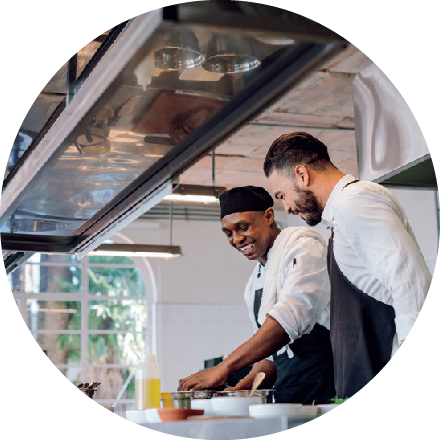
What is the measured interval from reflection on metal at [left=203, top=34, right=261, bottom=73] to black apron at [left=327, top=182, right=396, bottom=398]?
548mm

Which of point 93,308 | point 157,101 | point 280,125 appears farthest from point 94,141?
point 280,125

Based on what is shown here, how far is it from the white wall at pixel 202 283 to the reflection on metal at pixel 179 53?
613mm

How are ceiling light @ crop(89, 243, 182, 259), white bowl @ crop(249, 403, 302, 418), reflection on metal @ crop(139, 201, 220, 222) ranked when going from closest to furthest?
white bowl @ crop(249, 403, 302, 418) < reflection on metal @ crop(139, 201, 220, 222) < ceiling light @ crop(89, 243, 182, 259)

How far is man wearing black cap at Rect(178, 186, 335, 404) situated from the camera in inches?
64.6

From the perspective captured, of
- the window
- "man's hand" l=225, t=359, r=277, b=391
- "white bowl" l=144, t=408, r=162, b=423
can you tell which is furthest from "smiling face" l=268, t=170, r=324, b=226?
the window

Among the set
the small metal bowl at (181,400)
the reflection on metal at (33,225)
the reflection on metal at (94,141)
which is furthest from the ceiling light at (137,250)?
the small metal bowl at (181,400)

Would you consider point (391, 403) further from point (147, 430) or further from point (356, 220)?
point (147, 430)

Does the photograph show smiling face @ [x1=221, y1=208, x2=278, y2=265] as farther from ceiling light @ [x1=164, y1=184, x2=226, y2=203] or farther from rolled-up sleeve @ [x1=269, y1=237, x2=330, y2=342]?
ceiling light @ [x1=164, y1=184, x2=226, y2=203]

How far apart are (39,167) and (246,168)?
0.86 m

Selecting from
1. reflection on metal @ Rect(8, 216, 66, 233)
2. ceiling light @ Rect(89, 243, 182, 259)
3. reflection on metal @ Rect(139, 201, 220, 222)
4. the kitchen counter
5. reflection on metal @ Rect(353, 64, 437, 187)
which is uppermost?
reflection on metal @ Rect(353, 64, 437, 187)

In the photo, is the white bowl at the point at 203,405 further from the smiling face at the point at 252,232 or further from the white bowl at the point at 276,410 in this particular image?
the smiling face at the point at 252,232

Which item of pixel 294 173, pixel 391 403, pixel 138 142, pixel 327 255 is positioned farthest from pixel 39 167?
pixel 391 403

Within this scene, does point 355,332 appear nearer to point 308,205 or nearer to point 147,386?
point 308,205

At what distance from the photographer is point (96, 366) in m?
2.70
